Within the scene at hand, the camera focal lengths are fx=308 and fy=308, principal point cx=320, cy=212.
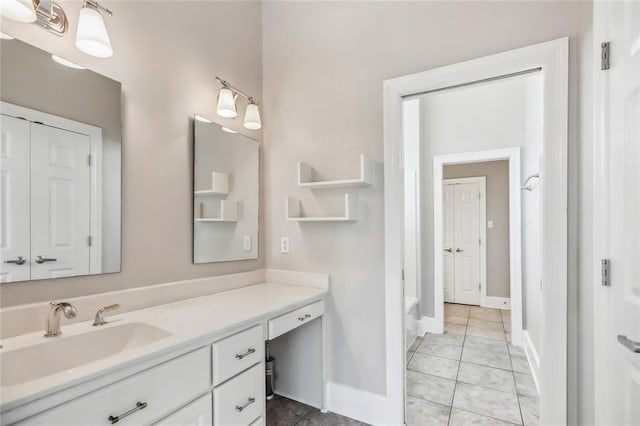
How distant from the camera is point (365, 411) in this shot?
197 cm

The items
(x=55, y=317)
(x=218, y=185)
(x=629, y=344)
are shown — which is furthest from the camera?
(x=218, y=185)

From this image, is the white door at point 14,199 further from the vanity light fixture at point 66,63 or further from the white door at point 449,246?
the white door at point 449,246

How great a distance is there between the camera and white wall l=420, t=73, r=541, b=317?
11.6 feet

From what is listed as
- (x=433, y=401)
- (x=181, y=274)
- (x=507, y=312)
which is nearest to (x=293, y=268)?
(x=181, y=274)

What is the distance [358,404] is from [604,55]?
2164mm

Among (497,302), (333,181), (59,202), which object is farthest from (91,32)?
(497,302)

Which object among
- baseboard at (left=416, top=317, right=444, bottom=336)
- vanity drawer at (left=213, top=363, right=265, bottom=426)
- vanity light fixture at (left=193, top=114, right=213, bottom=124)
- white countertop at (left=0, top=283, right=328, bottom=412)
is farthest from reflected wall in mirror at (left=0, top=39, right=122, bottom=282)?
baseboard at (left=416, top=317, right=444, bottom=336)

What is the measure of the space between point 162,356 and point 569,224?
1.82m

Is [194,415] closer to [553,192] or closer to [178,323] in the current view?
[178,323]

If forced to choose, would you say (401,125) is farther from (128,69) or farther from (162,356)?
(162,356)

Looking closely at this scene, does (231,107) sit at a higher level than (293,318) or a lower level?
higher

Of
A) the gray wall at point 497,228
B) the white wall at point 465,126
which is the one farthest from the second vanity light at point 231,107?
the gray wall at point 497,228

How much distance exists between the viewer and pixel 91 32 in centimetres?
123

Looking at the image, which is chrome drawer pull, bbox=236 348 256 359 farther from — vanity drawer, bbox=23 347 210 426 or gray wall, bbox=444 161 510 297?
gray wall, bbox=444 161 510 297
